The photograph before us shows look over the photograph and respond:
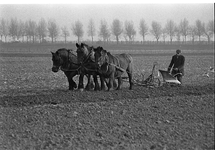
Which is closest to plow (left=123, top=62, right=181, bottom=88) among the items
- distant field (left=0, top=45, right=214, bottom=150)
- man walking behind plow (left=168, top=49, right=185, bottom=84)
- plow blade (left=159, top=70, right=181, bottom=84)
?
plow blade (left=159, top=70, right=181, bottom=84)

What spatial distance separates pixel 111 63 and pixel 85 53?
0.88 meters

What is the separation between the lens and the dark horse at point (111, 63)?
29.1 ft

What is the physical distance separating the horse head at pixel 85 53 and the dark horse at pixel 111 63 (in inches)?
8.6

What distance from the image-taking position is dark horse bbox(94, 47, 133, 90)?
8.88 metres

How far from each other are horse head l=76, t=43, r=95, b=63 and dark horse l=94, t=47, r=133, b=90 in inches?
8.6

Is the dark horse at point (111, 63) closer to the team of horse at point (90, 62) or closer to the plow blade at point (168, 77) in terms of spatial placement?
the team of horse at point (90, 62)

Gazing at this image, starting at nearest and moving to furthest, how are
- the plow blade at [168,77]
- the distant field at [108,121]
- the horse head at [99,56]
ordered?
1. the distant field at [108,121]
2. the horse head at [99,56]
3. the plow blade at [168,77]

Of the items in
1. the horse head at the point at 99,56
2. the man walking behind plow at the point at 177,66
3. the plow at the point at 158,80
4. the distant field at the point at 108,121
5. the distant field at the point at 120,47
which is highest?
the distant field at the point at 120,47

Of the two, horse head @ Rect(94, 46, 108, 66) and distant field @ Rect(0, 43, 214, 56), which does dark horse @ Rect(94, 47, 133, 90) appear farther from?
distant field @ Rect(0, 43, 214, 56)

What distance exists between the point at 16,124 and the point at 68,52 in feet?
12.9

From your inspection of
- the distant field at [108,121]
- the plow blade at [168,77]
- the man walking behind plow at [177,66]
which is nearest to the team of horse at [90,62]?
the distant field at [108,121]

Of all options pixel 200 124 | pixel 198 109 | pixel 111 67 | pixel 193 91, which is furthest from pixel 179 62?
pixel 200 124

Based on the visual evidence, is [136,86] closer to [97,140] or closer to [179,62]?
[179,62]

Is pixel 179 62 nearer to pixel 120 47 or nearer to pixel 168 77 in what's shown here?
pixel 168 77
